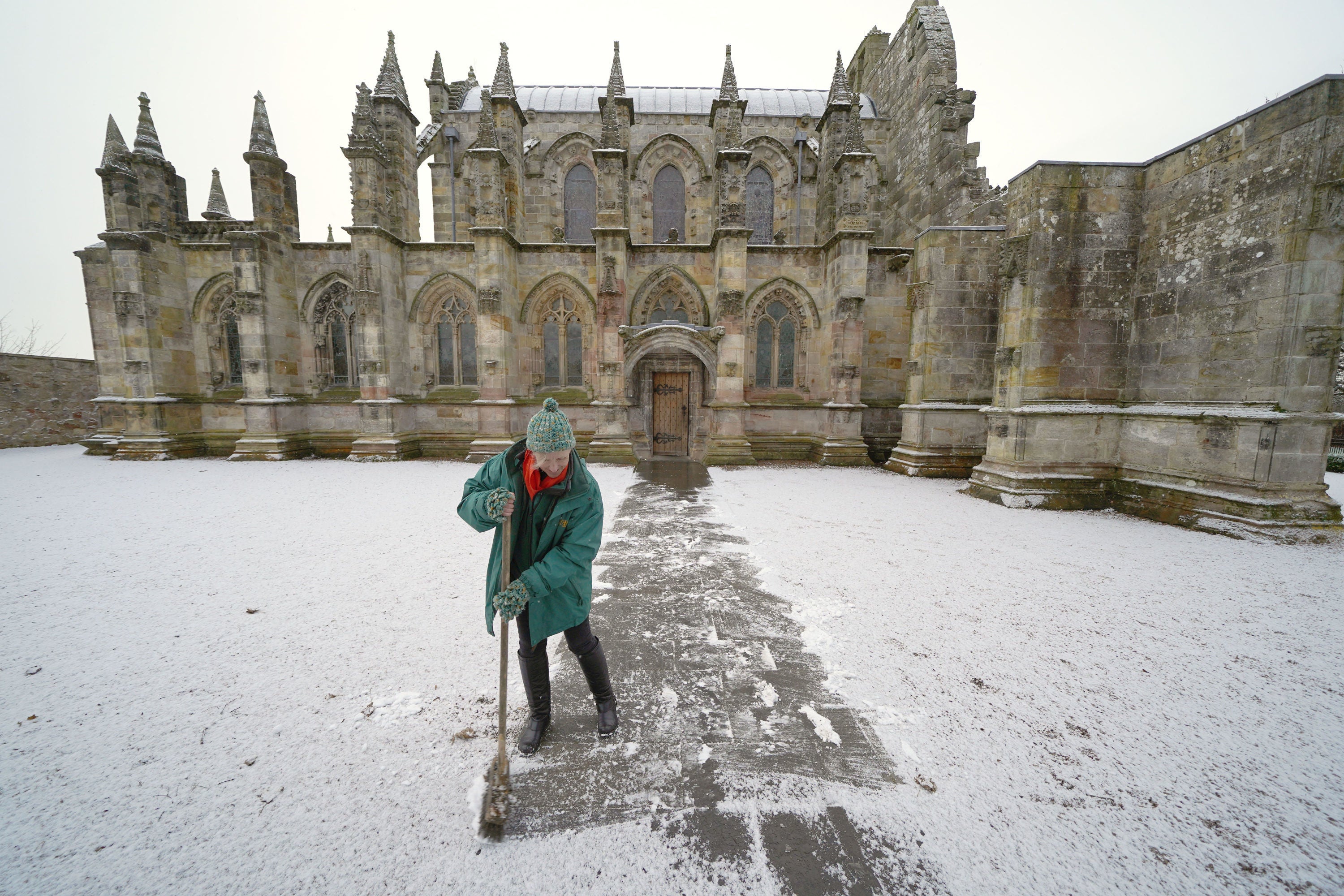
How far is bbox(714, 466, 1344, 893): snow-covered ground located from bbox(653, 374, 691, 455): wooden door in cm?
790

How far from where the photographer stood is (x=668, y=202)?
16.2 m

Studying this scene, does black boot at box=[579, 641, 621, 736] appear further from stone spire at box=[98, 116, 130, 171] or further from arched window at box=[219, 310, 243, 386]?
stone spire at box=[98, 116, 130, 171]

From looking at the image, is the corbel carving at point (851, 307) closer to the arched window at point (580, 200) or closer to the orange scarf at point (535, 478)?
the arched window at point (580, 200)

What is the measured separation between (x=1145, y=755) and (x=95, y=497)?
12961 mm

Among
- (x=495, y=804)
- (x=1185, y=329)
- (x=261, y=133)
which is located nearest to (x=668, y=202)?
(x=261, y=133)

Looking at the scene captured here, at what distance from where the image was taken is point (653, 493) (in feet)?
26.3

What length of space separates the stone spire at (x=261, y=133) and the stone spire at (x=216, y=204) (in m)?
3.53

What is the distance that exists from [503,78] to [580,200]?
4.83m

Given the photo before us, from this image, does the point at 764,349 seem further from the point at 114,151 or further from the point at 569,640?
the point at 114,151

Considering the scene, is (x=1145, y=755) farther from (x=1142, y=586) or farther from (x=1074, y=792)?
(x=1142, y=586)

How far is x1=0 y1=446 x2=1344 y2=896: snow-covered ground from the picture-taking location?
171cm

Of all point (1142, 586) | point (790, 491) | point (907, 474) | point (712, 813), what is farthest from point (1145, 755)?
Result: point (907, 474)

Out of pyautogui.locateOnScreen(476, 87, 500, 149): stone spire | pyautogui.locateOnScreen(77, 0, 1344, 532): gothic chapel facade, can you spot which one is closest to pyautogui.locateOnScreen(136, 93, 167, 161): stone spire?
pyautogui.locateOnScreen(77, 0, 1344, 532): gothic chapel facade

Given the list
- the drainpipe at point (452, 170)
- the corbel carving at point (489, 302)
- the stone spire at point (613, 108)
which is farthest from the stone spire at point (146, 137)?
the stone spire at point (613, 108)
